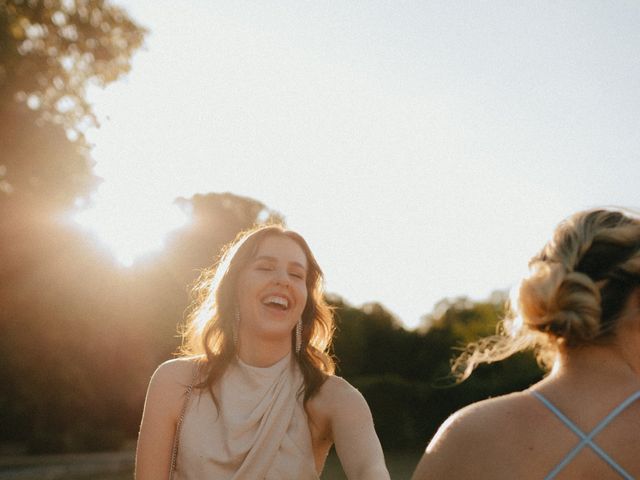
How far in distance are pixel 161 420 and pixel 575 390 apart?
8.38 feet

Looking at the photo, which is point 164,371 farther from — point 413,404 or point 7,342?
point 413,404

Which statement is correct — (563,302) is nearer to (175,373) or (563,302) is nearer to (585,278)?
(585,278)

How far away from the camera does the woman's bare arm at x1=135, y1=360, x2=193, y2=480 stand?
3833 millimetres

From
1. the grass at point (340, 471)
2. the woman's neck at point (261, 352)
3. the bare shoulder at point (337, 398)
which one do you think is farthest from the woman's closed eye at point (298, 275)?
the grass at point (340, 471)

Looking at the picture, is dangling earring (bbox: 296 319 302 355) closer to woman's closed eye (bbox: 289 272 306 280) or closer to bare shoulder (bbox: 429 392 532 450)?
woman's closed eye (bbox: 289 272 306 280)

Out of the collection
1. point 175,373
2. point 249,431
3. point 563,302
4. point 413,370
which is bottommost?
point 413,370

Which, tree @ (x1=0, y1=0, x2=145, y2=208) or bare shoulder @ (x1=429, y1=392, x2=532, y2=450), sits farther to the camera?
tree @ (x1=0, y1=0, x2=145, y2=208)

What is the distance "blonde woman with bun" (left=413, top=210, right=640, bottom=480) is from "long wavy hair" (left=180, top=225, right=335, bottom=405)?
2210 millimetres

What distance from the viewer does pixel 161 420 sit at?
12.9 ft

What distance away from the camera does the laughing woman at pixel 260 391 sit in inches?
150

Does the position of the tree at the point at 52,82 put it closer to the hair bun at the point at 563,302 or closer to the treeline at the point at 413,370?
the treeline at the point at 413,370

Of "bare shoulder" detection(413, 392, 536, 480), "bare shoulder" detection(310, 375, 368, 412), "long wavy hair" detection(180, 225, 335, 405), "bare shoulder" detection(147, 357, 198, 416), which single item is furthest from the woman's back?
"bare shoulder" detection(147, 357, 198, 416)

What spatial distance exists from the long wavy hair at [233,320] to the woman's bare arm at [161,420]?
142 millimetres

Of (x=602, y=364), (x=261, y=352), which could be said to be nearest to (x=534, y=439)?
(x=602, y=364)
